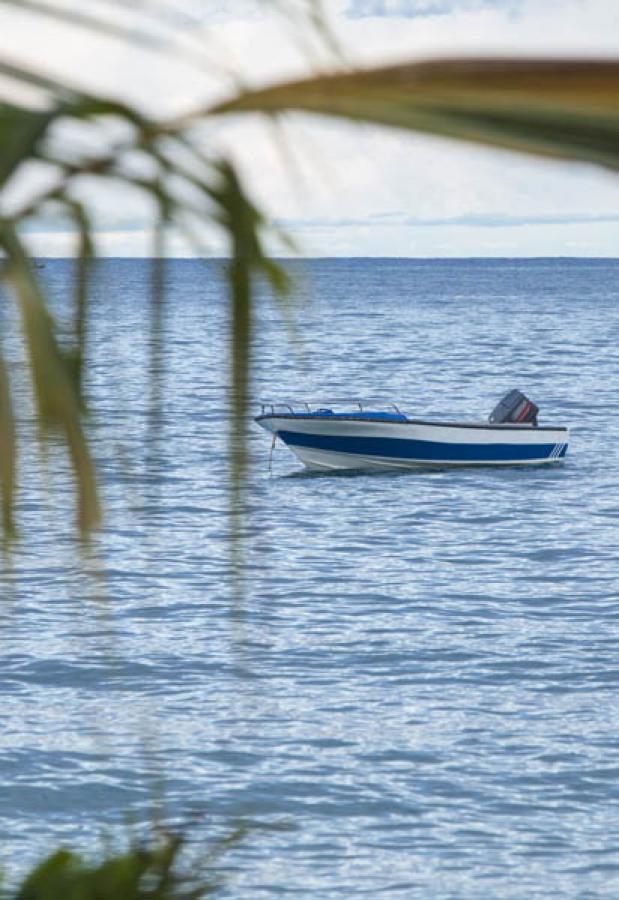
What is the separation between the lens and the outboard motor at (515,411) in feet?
113

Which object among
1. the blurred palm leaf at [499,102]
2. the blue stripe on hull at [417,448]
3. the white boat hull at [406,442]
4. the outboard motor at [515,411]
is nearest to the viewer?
the blurred palm leaf at [499,102]

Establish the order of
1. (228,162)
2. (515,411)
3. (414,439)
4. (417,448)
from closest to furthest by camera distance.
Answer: (228,162)
(515,411)
(414,439)
(417,448)

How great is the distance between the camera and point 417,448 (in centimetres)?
3584

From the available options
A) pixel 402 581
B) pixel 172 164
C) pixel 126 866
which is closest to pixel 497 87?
pixel 172 164

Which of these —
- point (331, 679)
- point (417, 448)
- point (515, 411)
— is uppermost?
point (515, 411)

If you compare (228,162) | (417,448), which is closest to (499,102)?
(228,162)

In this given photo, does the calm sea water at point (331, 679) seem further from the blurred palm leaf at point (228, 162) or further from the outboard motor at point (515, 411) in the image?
the outboard motor at point (515, 411)

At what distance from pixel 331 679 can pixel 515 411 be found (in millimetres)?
15914

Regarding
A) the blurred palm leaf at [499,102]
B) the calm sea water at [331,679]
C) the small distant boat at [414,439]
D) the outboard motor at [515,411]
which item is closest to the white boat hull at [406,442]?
the small distant boat at [414,439]

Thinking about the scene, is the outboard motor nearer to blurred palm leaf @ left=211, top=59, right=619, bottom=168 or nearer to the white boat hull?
the white boat hull

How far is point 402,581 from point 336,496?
8.85 m

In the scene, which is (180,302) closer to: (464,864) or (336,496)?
(336,496)

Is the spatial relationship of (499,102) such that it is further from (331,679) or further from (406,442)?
(406,442)

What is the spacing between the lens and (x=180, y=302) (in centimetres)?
17738
